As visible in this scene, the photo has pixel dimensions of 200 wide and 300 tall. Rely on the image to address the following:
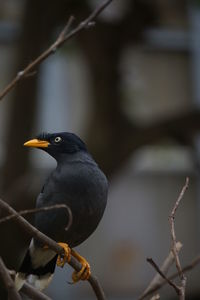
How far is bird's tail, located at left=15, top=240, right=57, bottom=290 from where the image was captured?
2963 millimetres

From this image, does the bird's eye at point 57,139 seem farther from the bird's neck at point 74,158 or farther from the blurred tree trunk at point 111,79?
the blurred tree trunk at point 111,79

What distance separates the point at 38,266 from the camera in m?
3.02

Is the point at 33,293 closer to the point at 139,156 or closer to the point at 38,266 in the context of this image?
the point at 38,266

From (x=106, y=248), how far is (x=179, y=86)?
2210mm

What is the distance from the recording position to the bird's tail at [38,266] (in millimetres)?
2963

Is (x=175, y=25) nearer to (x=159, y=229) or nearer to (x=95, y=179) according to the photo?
(x=159, y=229)

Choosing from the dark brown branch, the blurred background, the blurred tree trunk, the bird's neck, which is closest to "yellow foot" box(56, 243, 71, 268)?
the dark brown branch

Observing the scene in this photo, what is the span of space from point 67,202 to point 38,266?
0.43m

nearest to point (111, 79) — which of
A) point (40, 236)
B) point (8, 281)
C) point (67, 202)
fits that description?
point (67, 202)

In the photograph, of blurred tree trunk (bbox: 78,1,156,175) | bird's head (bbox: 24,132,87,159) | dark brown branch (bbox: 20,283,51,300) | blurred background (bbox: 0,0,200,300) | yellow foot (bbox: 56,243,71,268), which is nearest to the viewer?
dark brown branch (bbox: 20,283,51,300)

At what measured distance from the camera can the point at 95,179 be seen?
9.19 feet

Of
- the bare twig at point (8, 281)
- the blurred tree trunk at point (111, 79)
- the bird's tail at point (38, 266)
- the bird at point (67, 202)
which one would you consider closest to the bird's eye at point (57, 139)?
the bird at point (67, 202)

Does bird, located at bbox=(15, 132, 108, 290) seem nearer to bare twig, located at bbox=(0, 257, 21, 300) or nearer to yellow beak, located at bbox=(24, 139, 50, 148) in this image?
yellow beak, located at bbox=(24, 139, 50, 148)

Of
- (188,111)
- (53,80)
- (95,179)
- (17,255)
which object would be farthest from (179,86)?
(95,179)
